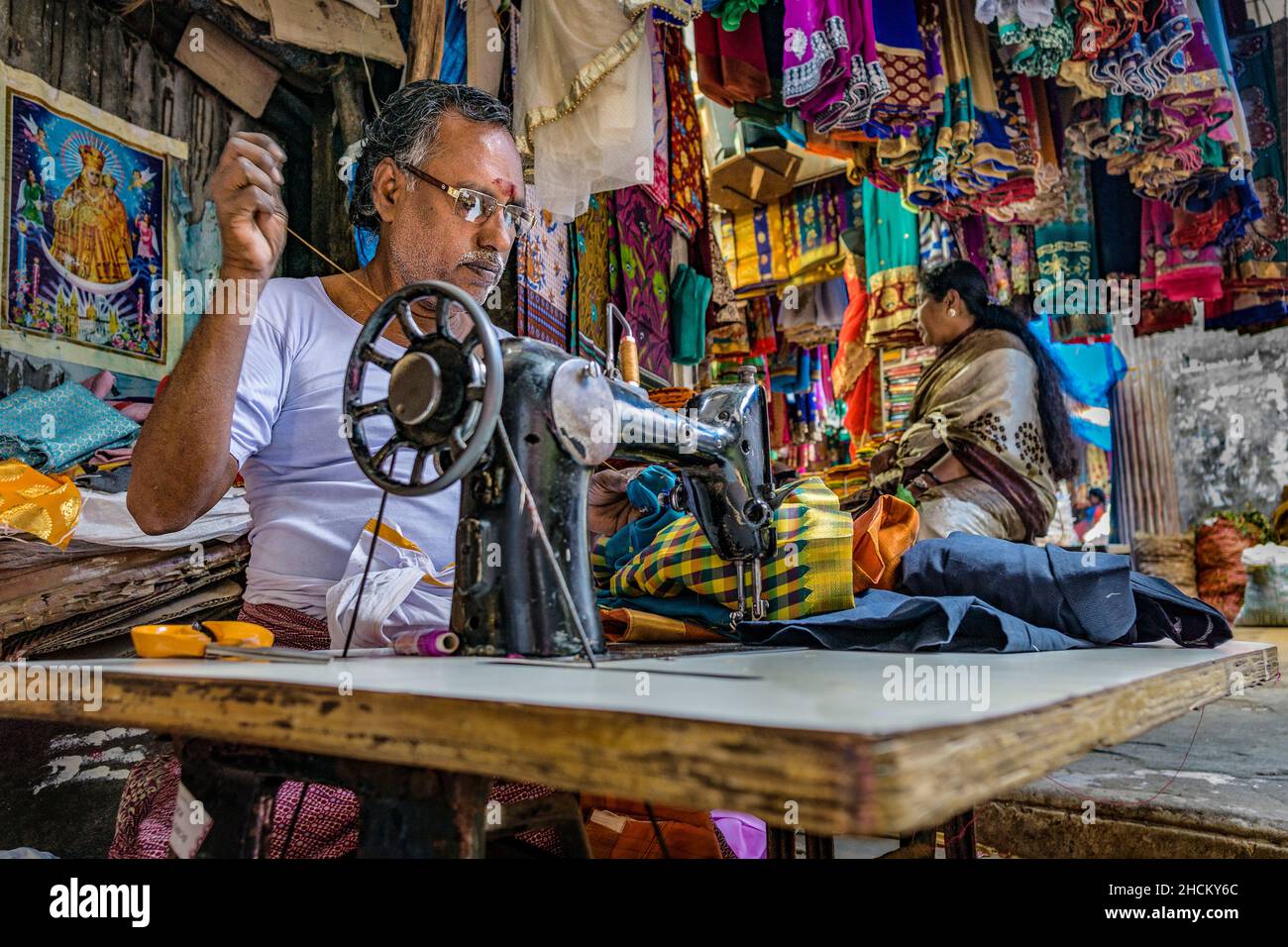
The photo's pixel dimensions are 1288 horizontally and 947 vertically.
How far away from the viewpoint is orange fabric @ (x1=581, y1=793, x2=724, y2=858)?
1.46m

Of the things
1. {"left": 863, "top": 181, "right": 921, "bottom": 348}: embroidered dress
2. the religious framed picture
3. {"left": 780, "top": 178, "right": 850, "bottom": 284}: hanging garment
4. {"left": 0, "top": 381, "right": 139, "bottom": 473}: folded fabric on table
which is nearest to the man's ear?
{"left": 0, "top": 381, "right": 139, "bottom": 473}: folded fabric on table

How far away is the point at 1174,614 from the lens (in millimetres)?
1470

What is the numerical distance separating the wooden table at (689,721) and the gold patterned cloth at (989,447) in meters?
2.92

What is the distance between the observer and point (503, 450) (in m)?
1.07

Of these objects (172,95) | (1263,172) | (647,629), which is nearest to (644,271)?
(172,95)

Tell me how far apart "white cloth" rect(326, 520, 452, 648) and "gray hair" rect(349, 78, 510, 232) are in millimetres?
773

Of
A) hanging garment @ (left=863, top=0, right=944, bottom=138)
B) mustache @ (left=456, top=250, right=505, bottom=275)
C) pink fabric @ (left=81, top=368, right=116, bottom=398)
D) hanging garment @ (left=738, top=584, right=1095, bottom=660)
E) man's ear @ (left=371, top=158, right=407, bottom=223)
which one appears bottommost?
hanging garment @ (left=738, top=584, right=1095, bottom=660)

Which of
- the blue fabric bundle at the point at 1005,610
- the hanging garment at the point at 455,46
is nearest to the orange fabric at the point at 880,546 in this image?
the blue fabric bundle at the point at 1005,610

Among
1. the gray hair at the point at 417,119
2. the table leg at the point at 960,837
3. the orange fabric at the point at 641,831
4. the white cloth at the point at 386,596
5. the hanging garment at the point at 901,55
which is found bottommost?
the table leg at the point at 960,837

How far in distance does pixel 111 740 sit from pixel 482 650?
197cm

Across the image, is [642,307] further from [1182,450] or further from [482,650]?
[1182,450]

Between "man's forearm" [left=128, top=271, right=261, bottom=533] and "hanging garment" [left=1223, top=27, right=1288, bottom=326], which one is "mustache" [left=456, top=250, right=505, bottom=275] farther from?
"hanging garment" [left=1223, top=27, right=1288, bottom=326]

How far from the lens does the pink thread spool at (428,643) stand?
1.03 m

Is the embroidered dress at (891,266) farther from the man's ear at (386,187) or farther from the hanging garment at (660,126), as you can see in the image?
the man's ear at (386,187)
